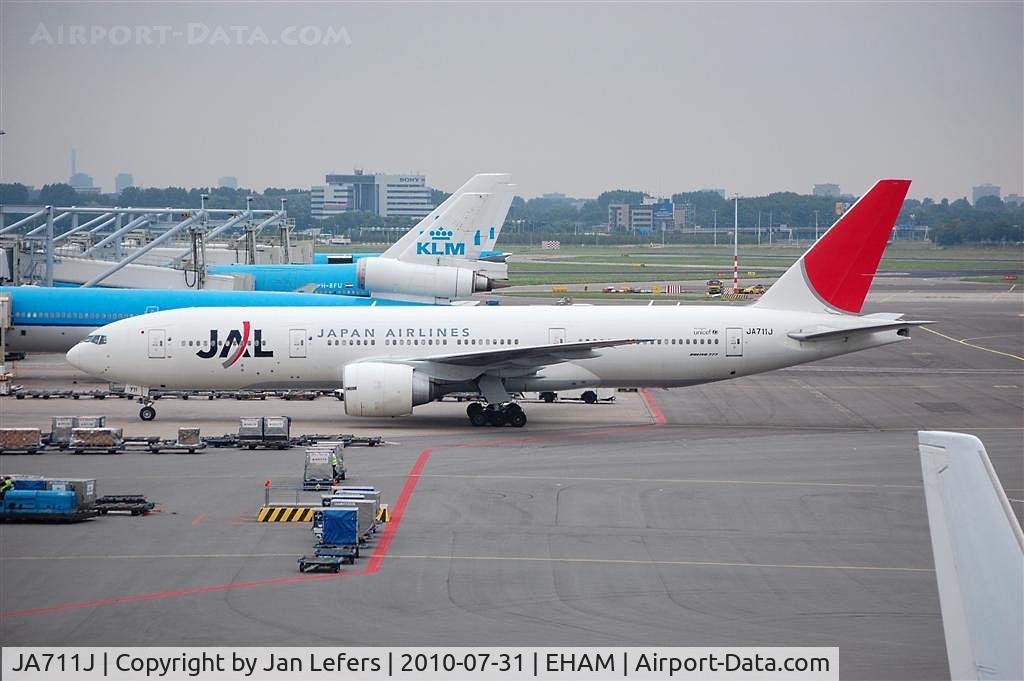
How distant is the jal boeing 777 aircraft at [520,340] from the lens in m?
36.2

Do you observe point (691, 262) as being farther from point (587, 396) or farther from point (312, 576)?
point (312, 576)

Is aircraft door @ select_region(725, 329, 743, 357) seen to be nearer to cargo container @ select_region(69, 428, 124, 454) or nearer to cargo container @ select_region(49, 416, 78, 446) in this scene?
cargo container @ select_region(69, 428, 124, 454)

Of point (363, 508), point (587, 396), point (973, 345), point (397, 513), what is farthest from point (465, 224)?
point (363, 508)

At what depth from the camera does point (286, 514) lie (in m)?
24.4

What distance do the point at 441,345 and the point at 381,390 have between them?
2.84 m

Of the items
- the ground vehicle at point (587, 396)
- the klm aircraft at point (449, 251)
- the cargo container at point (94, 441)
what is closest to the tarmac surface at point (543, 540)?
the cargo container at point (94, 441)

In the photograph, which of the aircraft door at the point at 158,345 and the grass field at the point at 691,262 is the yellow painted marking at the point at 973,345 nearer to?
the aircraft door at the point at 158,345

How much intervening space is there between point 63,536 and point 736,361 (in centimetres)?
2109

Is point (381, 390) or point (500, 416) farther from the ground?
point (381, 390)

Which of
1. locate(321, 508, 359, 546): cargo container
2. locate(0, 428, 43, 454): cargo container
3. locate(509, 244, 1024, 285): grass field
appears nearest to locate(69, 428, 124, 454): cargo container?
locate(0, 428, 43, 454): cargo container

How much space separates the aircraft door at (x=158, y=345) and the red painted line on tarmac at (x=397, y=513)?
9.83 m

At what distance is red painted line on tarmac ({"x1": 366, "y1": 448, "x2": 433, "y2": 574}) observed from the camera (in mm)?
20875

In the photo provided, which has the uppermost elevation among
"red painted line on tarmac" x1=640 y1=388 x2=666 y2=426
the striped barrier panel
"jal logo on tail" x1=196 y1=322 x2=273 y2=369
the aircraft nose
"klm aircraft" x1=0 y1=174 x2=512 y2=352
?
"klm aircraft" x1=0 y1=174 x2=512 y2=352

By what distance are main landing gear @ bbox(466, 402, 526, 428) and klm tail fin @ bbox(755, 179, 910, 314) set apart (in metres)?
9.08
